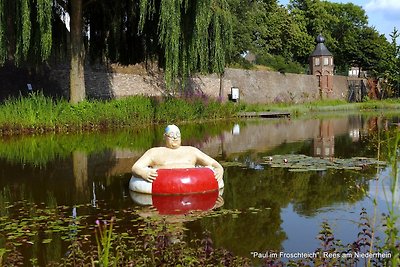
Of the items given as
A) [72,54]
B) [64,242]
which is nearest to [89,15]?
[72,54]

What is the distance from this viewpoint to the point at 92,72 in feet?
78.0

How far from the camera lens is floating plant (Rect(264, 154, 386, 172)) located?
8688mm

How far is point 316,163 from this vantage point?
9203mm

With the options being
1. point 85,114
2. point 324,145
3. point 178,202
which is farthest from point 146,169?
point 85,114

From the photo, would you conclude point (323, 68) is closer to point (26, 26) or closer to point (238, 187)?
point (26, 26)

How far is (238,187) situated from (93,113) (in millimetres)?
10993

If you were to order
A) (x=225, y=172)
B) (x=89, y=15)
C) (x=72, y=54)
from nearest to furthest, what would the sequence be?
(x=225, y=172), (x=72, y=54), (x=89, y=15)

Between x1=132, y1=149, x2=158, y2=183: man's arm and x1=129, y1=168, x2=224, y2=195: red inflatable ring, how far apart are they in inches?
2.3

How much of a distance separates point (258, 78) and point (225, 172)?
88.8ft

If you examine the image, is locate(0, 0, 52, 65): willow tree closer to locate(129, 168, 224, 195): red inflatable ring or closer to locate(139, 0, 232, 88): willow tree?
locate(139, 0, 232, 88): willow tree

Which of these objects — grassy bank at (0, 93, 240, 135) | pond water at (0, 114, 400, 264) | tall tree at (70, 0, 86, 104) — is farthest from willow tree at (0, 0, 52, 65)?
pond water at (0, 114, 400, 264)

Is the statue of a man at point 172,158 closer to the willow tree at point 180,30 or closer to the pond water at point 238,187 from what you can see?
the pond water at point 238,187

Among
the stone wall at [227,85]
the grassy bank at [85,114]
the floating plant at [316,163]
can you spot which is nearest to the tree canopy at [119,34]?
the grassy bank at [85,114]

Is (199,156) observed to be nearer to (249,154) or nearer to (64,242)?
(64,242)
